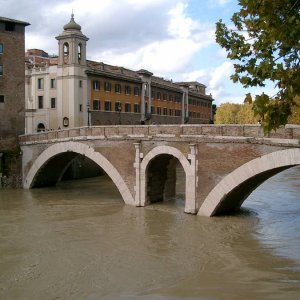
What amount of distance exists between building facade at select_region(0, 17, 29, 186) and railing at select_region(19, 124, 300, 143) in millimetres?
3201

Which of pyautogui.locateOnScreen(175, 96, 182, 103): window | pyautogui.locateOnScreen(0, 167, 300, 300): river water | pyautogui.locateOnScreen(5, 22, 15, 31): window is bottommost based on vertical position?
pyautogui.locateOnScreen(0, 167, 300, 300): river water

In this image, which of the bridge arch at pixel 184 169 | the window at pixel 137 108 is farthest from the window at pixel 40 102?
the bridge arch at pixel 184 169

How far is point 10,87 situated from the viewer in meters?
35.7

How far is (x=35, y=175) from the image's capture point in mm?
34312

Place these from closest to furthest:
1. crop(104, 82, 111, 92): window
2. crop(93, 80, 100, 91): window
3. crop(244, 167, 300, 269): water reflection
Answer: crop(244, 167, 300, 269): water reflection
crop(93, 80, 100, 91): window
crop(104, 82, 111, 92): window

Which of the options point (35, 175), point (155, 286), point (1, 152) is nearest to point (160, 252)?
point (155, 286)

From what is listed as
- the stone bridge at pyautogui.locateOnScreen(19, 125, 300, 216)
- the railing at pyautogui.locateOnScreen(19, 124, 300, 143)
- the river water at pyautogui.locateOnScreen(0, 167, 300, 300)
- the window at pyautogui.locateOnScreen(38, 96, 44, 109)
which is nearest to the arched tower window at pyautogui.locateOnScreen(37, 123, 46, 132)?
the window at pyautogui.locateOnScreen(38, 96, 44, 109)

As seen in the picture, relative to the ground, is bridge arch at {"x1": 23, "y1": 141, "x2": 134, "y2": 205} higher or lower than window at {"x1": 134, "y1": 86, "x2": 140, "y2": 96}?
lower

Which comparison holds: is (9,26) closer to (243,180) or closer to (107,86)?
(107,86)

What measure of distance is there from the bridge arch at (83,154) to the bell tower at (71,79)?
11864mm

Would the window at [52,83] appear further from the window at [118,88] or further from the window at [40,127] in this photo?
the window at [118,88]

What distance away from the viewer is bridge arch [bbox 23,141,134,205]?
87.9 feet

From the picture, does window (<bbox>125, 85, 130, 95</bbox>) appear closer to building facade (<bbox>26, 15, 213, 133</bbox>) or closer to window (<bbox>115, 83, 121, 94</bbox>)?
building facade (<bbox>26, 15, 213, 133</bbox>)

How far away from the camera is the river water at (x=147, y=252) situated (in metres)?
14.1
